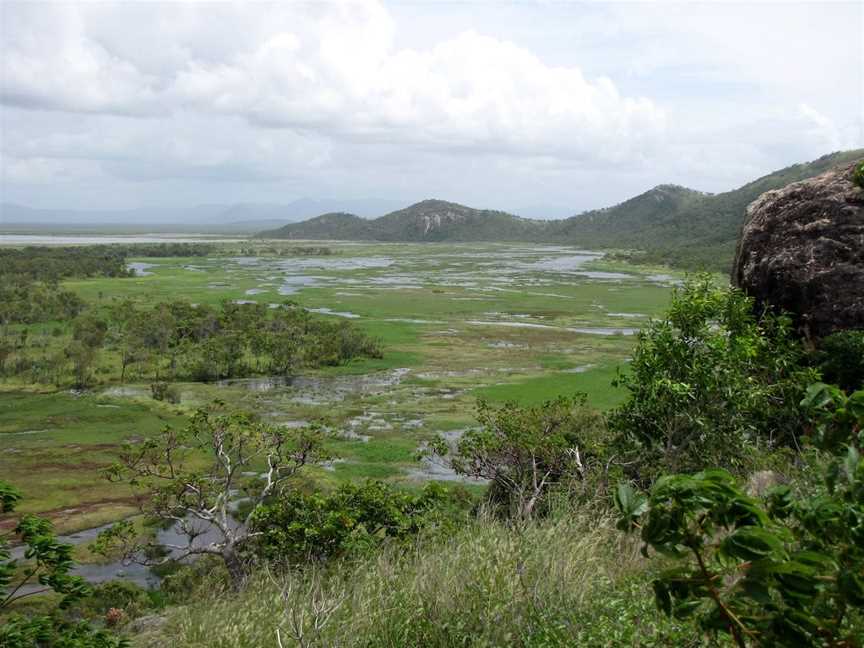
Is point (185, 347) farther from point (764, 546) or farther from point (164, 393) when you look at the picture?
point (764, 546)

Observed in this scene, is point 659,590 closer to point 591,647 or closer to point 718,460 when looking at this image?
point 591,647

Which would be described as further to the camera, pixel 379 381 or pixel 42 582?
pixel 379 381

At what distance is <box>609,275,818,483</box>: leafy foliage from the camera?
11.1 m

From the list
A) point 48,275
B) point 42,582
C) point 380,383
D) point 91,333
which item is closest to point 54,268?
point 48,275

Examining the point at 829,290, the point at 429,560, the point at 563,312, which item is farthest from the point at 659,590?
the point at 563,312

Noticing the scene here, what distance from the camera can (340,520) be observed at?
51.9 ft

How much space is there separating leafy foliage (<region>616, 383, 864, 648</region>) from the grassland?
12236mm

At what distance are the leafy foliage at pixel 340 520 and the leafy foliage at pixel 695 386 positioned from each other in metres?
5.45

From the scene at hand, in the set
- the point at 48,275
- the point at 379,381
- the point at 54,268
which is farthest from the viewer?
the point at 54,268

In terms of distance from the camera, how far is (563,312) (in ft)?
251

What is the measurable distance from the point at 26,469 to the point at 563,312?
196ft

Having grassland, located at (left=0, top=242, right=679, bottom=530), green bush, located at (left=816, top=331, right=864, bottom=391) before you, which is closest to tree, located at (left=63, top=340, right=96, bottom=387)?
grassland, located at (left=0, top=242, right=679, bottom=530)

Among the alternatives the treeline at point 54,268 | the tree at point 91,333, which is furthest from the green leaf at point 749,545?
the treeline at point 54,268

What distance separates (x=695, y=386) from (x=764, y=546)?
945cm
